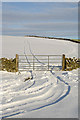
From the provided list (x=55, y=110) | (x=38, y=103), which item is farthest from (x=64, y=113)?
(x=38, y=103)

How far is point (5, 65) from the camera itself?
1506cm

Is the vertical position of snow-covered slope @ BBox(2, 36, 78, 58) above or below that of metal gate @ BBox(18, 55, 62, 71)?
above

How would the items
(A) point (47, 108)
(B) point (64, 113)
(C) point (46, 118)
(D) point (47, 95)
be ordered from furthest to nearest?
(D) point (47, 95) → (A) point (47, 108) → (B) point (64, 113) → (C) point (46, 118)

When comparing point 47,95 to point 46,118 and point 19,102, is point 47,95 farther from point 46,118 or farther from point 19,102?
point 46,118

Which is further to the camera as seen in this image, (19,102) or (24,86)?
(24,86)

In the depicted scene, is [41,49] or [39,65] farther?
[41,49]

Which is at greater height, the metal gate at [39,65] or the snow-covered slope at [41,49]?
the snow-covered slope at [41,49]

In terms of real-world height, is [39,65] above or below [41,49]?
below

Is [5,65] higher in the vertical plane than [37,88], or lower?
higher

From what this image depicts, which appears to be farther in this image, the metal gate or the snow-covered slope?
the snow-covered slope

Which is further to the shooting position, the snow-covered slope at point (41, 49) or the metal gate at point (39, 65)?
the snow-covered slope at point (41, 49)

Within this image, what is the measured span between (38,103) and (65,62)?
9.11m

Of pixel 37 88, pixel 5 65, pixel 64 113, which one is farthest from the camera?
pixel 5 65

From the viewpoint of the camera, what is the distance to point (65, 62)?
15336mm
